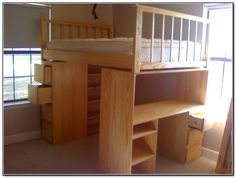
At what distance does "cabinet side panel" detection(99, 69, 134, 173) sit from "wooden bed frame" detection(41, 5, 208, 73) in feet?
0.36

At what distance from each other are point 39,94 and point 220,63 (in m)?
2.15

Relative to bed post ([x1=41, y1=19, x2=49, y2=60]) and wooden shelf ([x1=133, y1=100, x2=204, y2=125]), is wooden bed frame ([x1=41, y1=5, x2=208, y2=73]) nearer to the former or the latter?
bed post ([x1=41, y1=19, x2=49, y2=60])

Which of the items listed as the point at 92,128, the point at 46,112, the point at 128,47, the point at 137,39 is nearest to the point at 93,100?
the point at 92,128

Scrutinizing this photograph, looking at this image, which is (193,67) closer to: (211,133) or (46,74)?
(211,133)

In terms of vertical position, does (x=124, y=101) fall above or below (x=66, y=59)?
below

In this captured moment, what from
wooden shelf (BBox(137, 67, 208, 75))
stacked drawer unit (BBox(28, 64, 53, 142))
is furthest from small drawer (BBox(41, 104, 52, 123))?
wooden shelf (BBox(137, 67, 208, 75))

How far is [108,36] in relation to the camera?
4180mm

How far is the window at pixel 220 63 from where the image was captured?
2.97 metres

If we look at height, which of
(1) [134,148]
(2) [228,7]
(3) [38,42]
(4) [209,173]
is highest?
(2) [228,7]

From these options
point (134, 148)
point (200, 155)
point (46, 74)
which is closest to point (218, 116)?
point (200, 155)

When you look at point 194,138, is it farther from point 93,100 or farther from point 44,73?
point 44,73

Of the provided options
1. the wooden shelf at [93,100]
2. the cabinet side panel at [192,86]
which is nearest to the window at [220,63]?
the cabinet side panel at [192,86]

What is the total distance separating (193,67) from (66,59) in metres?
1.39

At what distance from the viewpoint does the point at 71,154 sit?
123 inches
